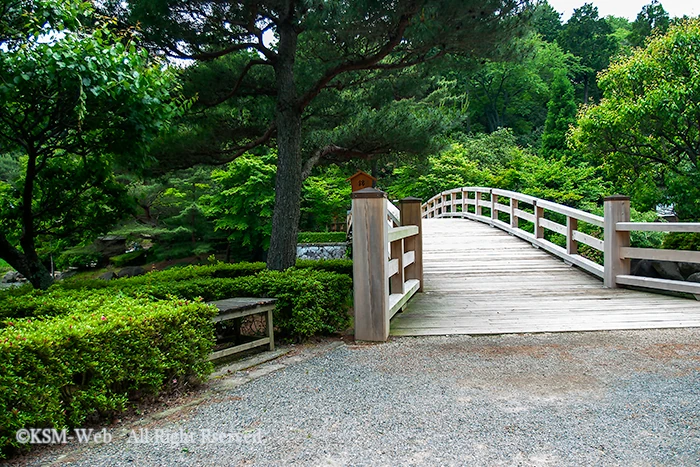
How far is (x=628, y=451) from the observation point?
2039mm

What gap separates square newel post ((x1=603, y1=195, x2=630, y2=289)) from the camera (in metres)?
5.95

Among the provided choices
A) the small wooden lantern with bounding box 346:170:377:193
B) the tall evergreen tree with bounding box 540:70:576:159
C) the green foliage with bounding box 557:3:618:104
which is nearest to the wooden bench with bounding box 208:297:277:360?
the small wooden lantern with bounding box 346:170:377:193

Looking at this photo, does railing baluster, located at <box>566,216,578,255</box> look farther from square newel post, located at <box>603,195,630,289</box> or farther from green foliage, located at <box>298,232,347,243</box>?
green foliage, located at <box>298,232,347,243</box>

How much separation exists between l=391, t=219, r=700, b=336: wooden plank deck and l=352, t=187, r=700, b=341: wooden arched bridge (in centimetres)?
1

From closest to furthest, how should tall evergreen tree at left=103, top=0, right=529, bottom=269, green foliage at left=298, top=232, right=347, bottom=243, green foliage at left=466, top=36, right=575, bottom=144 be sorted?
tall evergreen tree at left=103, top=0, right=529, bottom=269
green foliage at left=298, top=232, right=347, bottom=243
green foliage at left=466, top=36, right=575, bottom=144

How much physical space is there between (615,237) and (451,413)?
4.55 m

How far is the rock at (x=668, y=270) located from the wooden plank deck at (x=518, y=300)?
51 cm

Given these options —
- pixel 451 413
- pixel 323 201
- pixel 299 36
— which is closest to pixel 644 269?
pixel 451 413

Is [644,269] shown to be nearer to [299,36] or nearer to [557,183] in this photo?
[299,36]

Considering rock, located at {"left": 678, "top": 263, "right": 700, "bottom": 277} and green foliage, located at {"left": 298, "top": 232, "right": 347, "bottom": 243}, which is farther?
green foliage, located at {"left": 298, "top": 232, "right": 347, "bottom": 243}

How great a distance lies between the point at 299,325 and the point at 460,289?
115 inches

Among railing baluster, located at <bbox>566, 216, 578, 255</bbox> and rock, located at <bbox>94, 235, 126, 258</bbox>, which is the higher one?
railing baluster, located at <bbox>566, 216, 578, 255</bbox>

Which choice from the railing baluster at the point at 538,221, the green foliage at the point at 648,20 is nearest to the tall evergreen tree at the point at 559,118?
the green foliage at the point at 648,20

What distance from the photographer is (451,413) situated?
2.50 meters
